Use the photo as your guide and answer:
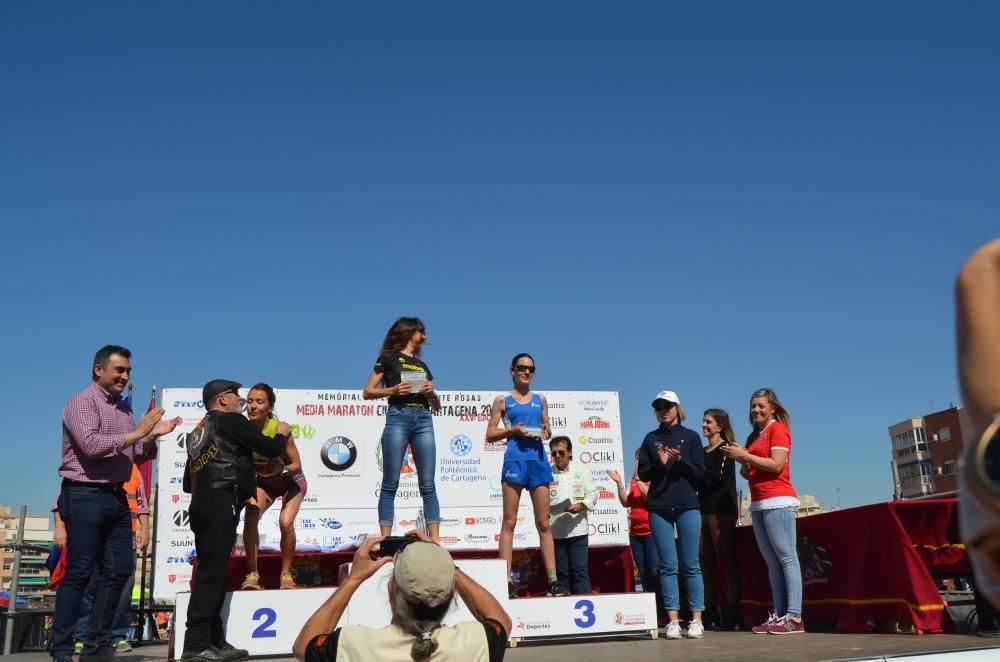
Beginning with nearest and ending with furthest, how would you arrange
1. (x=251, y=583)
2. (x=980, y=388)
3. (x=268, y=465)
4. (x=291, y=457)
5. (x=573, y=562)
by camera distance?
(x=980, y=388) → (x=251, y=583) → (x=291, y=457) → (x=268, y=465) → (x=573, y=562)

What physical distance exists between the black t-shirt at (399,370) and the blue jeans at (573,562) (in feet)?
7.47

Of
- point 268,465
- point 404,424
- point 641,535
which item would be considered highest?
point 404,424

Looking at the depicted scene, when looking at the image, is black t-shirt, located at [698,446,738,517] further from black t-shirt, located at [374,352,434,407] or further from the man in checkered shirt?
the man in checkered shirt

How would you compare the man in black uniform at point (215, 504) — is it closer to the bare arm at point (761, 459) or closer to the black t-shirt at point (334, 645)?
the black t-shirt at point (334, 645)

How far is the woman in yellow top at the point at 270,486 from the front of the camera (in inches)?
227

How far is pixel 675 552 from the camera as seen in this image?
20.5 feet

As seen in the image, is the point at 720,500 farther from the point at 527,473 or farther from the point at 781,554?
the point at 527,473

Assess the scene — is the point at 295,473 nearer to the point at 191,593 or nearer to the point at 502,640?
the point at 191,593

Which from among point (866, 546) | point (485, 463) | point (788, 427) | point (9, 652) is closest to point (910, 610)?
point (866, 546)

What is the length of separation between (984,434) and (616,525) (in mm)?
12225

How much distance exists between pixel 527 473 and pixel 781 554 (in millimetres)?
1965

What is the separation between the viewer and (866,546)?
19.2ft

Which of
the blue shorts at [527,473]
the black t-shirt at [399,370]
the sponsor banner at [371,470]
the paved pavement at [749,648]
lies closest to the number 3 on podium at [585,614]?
the paved pavement at [749,648]

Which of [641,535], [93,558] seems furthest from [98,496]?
[641,535]
